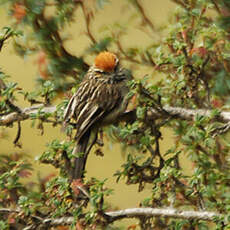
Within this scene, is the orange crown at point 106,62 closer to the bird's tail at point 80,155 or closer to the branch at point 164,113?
the branch at point 164,113

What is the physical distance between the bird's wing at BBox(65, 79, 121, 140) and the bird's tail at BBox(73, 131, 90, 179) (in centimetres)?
3

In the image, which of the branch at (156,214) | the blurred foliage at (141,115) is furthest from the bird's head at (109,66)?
the branch at (156,214)

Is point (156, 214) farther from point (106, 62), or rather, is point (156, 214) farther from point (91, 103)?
point (106, 62)

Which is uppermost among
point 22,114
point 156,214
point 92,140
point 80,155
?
point 22,114

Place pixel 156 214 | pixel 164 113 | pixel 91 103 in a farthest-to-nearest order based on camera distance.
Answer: pixel 91 103
pixel 164 113
pixel 156 214

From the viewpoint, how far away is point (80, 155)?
3080 mm

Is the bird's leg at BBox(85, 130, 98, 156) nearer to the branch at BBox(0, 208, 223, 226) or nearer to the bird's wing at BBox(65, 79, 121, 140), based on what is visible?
the bird's wing at BBox(65, 79, 121, 140)

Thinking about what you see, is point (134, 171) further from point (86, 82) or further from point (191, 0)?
point (191, 0)

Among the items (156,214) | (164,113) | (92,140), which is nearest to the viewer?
(156,214)

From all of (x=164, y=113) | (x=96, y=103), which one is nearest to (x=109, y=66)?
(x=96, y=103)

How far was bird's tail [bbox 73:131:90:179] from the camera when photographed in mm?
3163

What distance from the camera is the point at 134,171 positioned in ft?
10.1

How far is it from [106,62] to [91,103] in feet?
1.02

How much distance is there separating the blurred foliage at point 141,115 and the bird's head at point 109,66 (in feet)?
0.58
